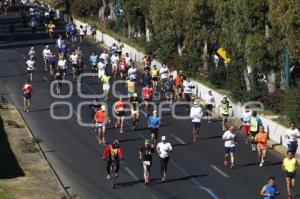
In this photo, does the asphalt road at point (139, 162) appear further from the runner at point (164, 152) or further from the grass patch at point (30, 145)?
the runner at point (164, 152)

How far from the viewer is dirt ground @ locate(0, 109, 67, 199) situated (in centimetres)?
2553

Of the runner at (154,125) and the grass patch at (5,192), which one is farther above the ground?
the runner at (154,125)

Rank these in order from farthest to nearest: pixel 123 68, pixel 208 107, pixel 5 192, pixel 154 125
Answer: pixel 123 68, pixel 208 107, pixel 154 125, pixel 5 192

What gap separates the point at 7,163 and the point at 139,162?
4.89 metres

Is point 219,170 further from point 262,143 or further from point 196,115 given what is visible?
point 196,115

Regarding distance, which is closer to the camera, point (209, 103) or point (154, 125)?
point (154, 125)

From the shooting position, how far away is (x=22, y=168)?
2902 centimetres

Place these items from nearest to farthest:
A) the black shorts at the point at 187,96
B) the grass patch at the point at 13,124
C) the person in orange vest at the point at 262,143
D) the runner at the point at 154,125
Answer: the person in orange vest at the point at 262,143, the runner at the point at 154,125, the grass patch at the point at 13,124, the black shorts at the point at 187,96

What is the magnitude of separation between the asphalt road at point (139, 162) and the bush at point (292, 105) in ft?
7.45

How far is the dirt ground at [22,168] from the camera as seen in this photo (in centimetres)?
2553

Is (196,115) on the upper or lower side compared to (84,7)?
lower

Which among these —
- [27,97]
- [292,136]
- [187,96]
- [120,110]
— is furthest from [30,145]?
[187,96]

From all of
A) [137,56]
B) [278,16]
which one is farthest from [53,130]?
[137,56]

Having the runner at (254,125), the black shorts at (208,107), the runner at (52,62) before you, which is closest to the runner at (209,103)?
the black shorts at (208,107)
